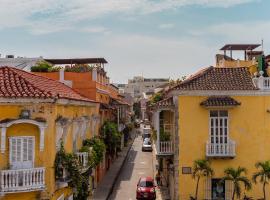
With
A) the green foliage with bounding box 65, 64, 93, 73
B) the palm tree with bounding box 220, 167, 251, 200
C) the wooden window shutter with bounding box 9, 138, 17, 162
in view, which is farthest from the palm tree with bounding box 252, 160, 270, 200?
the green foliage with bounding box 65, 64, 93, 73

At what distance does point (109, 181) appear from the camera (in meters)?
38.0

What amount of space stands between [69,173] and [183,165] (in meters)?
7.78

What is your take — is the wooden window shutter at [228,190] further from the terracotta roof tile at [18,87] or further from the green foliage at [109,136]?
the green foliage at [109,136]

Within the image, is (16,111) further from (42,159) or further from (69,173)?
(69,173)

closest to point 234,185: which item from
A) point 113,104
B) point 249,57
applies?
point 249,57

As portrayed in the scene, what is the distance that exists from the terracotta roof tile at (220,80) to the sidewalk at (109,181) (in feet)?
34.5

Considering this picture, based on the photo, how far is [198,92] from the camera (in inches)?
1015

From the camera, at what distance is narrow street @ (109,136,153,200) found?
111 ft

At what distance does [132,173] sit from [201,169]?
18894mm

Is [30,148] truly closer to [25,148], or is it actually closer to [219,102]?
[25,148]

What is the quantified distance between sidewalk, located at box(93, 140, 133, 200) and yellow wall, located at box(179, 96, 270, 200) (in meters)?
7.99

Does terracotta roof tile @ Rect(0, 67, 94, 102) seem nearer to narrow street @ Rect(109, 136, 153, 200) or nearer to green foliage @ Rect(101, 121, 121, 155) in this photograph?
narrow street @ Rect(109, 136, 153, 200)

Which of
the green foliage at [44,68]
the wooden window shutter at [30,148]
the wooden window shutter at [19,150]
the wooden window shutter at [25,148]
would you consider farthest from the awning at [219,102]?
the green foliage at [44,68]

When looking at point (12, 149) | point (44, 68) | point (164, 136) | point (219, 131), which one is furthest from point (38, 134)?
point (44, 68)
